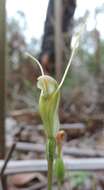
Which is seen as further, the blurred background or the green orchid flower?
the blurred background

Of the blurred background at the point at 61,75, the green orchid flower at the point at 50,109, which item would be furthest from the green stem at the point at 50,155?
the blurred background at the point at 61,75

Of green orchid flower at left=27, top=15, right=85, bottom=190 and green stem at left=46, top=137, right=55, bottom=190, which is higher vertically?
green orchid flower at left=27, top=15, right=85, bottom=190

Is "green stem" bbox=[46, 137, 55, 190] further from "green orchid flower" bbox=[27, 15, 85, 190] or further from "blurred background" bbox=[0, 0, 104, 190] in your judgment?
"blurred background" bbox=[0, 0, 104, 190]

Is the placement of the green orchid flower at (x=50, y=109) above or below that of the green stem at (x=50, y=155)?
above

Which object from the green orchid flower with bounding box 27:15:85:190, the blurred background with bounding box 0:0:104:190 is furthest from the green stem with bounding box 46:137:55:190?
the blurred background with bounding box 0:0:104:190

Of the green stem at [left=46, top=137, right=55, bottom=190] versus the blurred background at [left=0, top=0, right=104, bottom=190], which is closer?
the green stem at [left=46, top=137, right=55, bottom=190]

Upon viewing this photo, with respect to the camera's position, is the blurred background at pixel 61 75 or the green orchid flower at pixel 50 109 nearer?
the green orchid flower at pixel 50 109

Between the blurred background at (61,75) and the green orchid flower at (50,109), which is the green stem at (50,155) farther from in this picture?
the blurred background at (61,75)

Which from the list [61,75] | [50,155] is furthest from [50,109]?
[61,75]

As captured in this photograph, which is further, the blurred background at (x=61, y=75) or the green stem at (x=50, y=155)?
the blurred background at (x=61, y=75)

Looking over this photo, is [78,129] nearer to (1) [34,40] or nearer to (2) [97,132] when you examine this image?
(2) [97,132]

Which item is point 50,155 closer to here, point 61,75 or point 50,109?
point 50,109

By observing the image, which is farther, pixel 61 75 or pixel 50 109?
pixel 61 75
